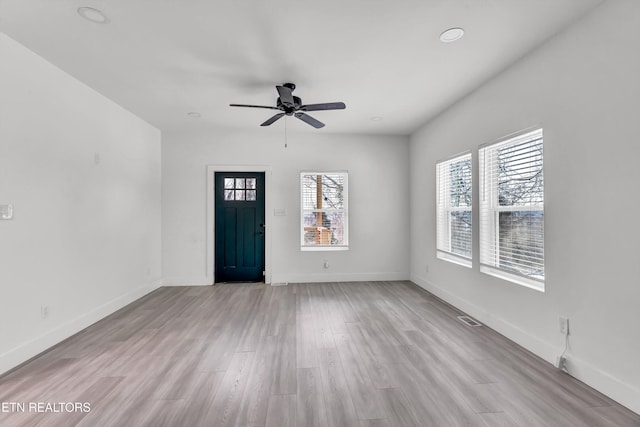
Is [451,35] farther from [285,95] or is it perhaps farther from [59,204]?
[59,204]

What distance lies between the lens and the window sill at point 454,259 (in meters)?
3.62

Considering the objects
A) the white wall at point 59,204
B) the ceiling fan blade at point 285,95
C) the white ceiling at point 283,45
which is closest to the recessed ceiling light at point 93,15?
the white ceiling at point 283,45

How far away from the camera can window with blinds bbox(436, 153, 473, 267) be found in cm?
364

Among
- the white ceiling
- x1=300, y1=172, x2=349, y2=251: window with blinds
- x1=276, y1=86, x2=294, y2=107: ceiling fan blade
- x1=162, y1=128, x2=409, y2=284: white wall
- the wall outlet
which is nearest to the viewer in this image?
the white ceiling

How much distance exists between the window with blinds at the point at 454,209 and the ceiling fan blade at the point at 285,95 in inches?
90.2

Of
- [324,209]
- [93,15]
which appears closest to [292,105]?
[93,15]

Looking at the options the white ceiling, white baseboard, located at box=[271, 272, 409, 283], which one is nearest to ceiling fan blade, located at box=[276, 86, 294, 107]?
the white ceiling

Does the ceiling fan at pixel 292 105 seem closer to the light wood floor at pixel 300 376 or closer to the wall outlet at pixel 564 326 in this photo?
the light wood floor at pixel 300 376

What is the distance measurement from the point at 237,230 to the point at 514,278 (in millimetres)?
4130

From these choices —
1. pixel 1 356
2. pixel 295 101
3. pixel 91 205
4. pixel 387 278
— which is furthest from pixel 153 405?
pixel 387 278

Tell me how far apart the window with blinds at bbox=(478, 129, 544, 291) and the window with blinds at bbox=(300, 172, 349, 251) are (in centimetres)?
245

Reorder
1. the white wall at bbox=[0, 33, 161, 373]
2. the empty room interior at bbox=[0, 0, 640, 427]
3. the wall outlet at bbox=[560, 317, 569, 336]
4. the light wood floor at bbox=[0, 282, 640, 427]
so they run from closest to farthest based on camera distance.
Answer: the light wood floor at bbox=[0, 282, 640, 427] → the empty room interior at bbox=[0, 0, 640, 427] → the wall outlet at bbox=[560, 317, 569, 336] → the white wall at bbox=[0, 33, 161, 373]

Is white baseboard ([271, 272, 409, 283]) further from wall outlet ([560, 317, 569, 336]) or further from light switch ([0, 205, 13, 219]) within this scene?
light switch ([0, 205, 13, 219])

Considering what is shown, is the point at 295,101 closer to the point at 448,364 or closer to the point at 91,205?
the point at 91,205
